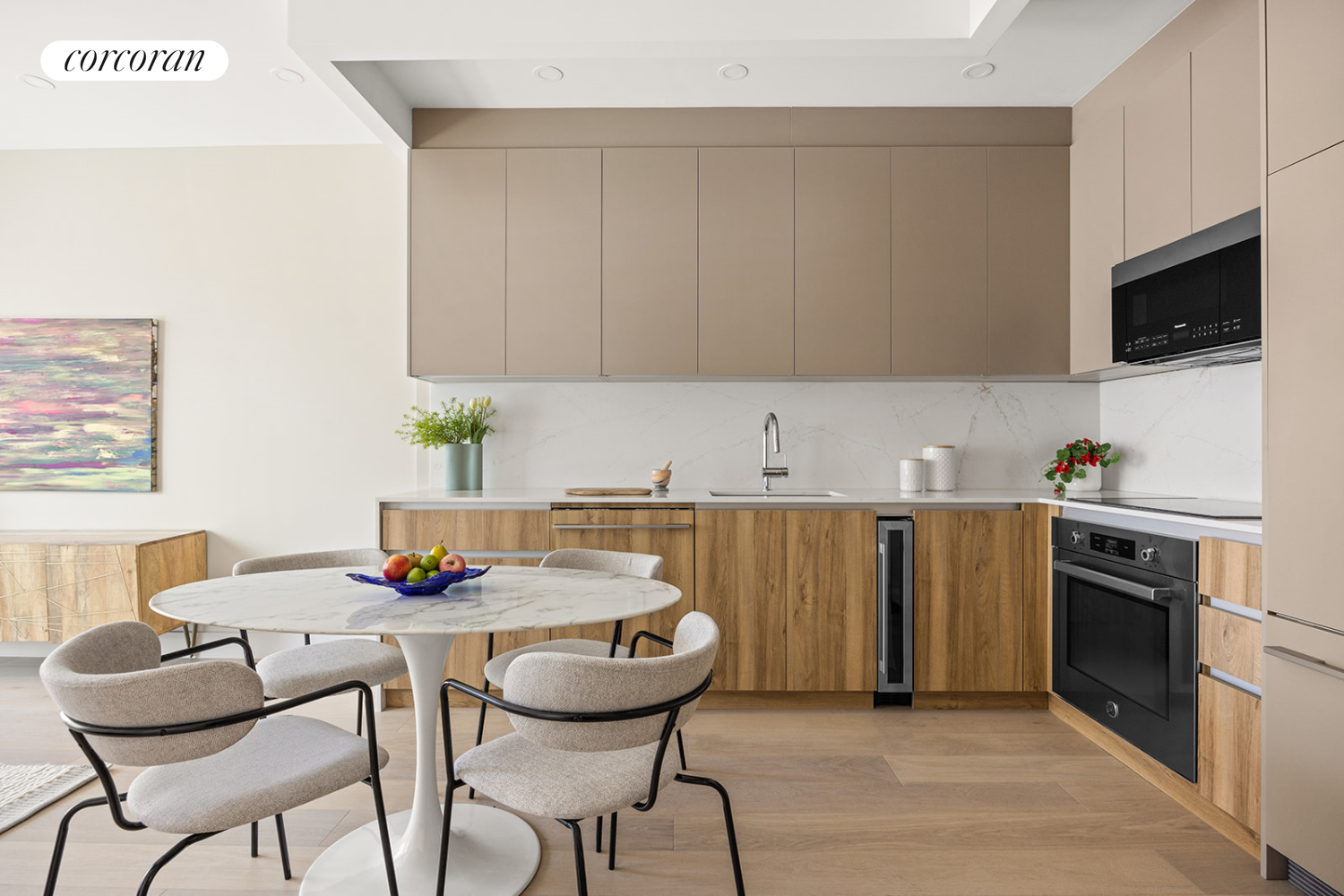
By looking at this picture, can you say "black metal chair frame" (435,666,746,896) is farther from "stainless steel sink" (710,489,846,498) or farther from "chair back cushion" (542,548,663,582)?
"stainless steel sink" (710,489,846,498)

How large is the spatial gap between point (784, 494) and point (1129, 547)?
1.42m

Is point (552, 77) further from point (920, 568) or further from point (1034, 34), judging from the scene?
point (920, 568)

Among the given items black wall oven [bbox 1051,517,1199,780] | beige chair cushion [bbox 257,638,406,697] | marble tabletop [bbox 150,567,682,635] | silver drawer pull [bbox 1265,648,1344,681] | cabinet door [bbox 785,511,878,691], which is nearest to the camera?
marble tabletop [bbox 150,567,682,635]

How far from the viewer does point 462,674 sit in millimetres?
3111

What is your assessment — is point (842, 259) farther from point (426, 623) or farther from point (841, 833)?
point (426, 623)

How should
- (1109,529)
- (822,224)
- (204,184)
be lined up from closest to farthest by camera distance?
1. (1109,529)
2. (822,224)
3. (204,184)

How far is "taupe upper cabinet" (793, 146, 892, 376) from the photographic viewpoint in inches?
130

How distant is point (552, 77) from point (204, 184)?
2.00 meters

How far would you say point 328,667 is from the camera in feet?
7.18

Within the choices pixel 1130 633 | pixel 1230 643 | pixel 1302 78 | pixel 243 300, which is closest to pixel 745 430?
pixel 1130 633

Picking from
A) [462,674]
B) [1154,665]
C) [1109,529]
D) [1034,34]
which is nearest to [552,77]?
[1034,34]

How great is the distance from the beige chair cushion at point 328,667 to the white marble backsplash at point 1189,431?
3020mm

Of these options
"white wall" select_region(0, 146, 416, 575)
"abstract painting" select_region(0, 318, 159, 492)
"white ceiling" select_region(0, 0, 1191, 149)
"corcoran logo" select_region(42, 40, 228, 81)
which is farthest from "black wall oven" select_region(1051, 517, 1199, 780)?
"abstract painting" select_region(0, 318, 159, 492)

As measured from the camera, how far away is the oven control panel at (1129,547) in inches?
88.7
